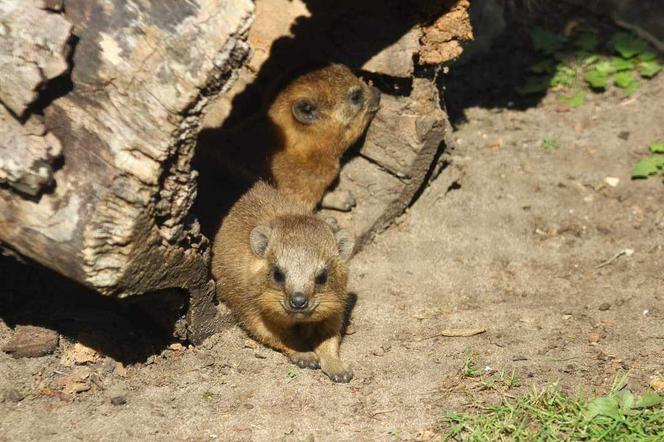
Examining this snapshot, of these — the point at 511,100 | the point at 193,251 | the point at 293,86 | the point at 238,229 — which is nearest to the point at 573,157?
the point at 511,100

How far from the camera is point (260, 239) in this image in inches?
253

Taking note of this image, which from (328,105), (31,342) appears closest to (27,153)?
(31,342)

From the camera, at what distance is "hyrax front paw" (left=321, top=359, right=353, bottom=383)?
6.05 metres

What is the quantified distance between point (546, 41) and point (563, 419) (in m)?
6.10

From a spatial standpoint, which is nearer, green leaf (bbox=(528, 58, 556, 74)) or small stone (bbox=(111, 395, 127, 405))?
small stone (bbox=(111, 395, 127, 405))

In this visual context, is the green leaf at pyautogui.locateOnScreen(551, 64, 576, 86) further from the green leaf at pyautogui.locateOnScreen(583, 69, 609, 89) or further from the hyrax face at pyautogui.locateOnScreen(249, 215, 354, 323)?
the hyrax face at pyautogui.locateOnScreen(249, 215, 354, 323)

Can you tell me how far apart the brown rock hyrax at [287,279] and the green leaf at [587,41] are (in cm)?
Result: 492

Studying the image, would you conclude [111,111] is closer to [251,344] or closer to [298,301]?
[298,301]

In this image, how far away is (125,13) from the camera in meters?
4.79

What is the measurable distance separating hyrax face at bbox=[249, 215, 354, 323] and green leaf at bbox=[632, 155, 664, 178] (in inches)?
139

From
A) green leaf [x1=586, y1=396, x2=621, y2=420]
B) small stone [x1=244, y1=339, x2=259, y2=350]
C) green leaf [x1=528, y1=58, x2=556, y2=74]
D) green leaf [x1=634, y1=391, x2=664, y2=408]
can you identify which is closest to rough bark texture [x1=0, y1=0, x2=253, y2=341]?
small stone [x1=244, y1=339, x2=259, y2=350]

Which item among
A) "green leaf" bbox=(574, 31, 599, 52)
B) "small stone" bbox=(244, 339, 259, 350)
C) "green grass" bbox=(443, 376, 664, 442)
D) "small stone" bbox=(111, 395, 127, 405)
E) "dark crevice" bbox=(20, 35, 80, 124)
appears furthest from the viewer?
"green leaf" bbox=(574, 31, 599, 52)

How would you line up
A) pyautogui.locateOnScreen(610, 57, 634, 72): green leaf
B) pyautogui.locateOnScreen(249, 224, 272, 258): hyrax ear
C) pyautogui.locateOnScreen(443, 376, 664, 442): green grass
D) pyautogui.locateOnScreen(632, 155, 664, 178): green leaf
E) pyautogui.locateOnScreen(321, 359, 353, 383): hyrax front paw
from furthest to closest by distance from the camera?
pyautogui.locateOnScreen(610, 57, 634, 72): green leaf, pyautogui.locateOnScreen(632, 155, 664, 178): green leaf, pyautogui.locateOnScreen(249, 224, 272, 258): hyrax ear, pyautogui.locateOnScreen(321, 359, 353, 383): hyrax front paw, pyautogui.locateOnScreen(443, 376, 664, 442): green grass

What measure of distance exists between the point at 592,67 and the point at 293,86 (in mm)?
4000
